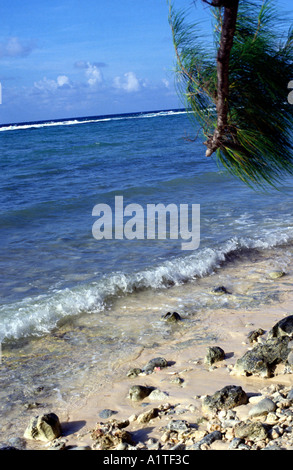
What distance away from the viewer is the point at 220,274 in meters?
7.21

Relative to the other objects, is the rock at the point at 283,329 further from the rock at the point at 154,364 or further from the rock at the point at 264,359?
the rock at the point at 154,364

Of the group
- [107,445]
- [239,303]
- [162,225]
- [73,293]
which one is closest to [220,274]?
[239,303]

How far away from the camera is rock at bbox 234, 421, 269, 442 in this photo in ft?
9.53

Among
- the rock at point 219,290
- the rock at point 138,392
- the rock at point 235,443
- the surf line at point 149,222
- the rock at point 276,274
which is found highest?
the rock at point 235,443

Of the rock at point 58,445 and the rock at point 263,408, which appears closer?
the rock at point 263,408

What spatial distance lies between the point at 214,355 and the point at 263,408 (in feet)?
3.82

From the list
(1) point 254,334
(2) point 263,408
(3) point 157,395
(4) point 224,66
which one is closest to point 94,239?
(1) point 254,334

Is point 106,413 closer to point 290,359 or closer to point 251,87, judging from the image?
point 290,359

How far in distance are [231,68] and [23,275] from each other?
536 cm

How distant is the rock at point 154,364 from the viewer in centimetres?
448

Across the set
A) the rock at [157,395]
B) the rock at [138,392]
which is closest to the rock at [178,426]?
the rock at [157,395]

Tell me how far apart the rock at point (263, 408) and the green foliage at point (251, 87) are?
1.52 meters

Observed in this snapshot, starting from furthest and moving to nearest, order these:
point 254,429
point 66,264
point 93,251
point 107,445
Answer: point 93,251, point 66,264, point 107,445, point 254,429

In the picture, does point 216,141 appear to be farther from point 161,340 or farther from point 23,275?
point 23,275
